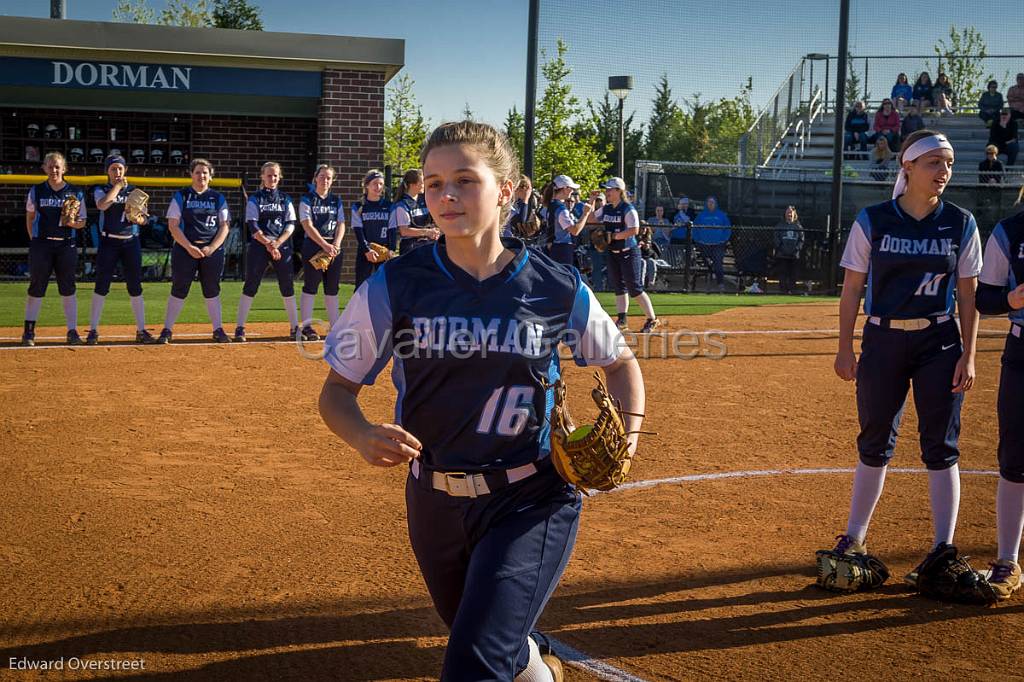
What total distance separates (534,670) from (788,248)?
21814 millimetres

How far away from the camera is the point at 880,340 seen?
5.15 metres

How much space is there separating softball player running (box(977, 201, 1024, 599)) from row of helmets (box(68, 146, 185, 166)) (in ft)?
73.7

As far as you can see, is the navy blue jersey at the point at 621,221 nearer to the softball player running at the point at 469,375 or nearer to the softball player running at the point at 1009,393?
the softball player running at the point at 1009,393

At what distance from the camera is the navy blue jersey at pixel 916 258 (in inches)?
201

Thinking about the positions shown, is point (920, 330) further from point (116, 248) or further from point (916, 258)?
point (116, 248)

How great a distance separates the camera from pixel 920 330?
5090 millimetres

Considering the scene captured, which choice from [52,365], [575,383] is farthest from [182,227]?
[575,383]

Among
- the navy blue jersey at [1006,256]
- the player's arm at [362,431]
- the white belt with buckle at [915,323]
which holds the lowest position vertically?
the player's arm at [362,431]

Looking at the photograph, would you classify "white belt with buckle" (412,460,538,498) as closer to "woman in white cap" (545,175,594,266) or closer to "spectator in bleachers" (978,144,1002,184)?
"woman in white cap" (545,175,594,266)

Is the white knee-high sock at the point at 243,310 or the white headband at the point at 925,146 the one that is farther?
the white knee-high sock at the point at 243,310

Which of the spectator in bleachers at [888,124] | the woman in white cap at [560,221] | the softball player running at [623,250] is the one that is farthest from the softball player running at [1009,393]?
the spectator in bleachers at [888,124]

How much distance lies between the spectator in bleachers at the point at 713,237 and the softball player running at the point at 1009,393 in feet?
61.9

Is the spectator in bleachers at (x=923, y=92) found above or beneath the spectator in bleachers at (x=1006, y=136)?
above

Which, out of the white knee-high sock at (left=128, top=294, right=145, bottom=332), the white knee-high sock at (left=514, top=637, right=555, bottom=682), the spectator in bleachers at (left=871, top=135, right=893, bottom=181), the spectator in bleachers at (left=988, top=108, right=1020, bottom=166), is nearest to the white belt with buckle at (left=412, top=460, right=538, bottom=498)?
the white knee-high sock at (left=514, top=637, right=555, bottom=682)
